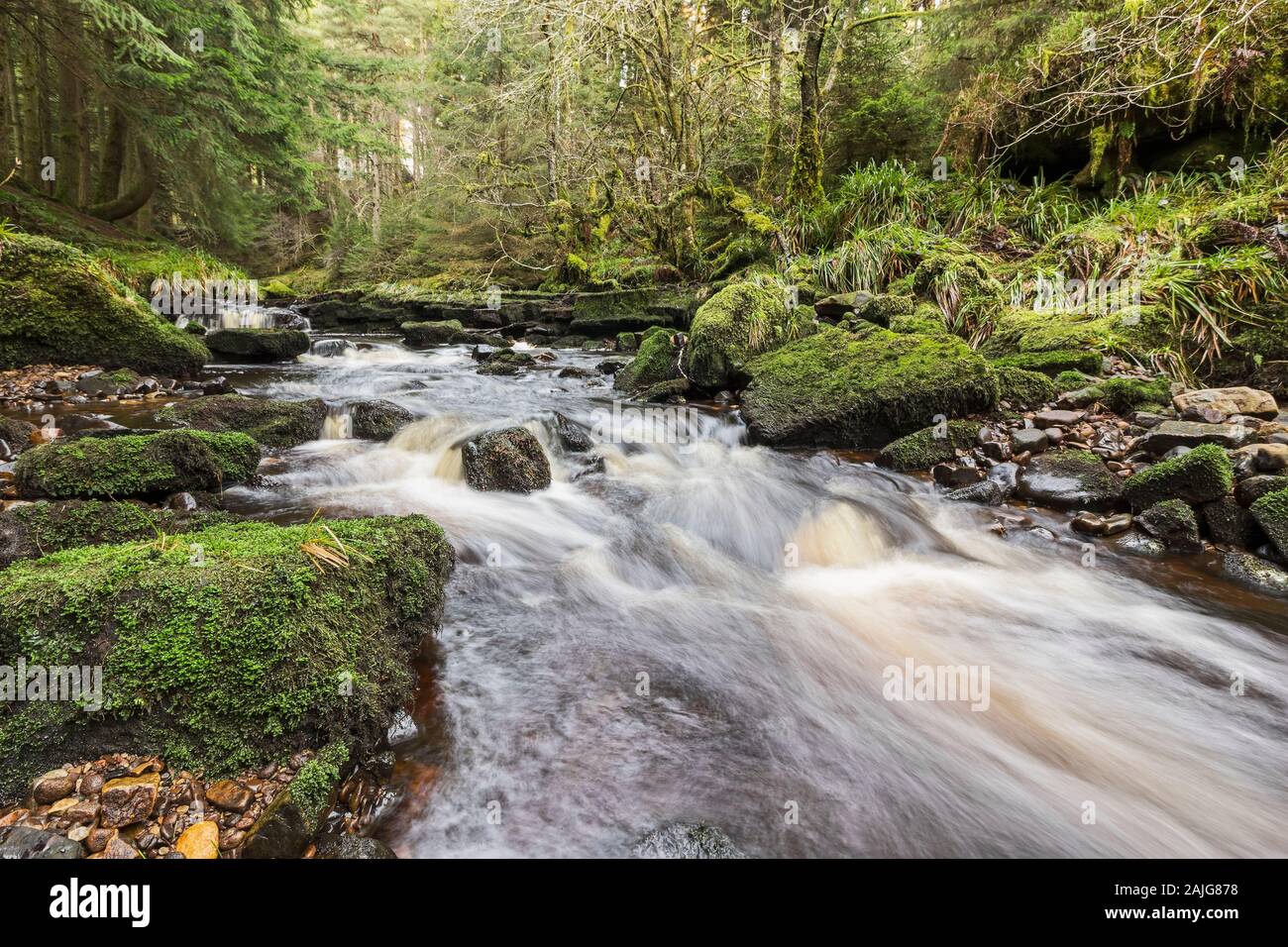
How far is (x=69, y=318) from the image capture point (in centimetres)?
710

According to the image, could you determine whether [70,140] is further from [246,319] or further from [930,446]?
[930,446]

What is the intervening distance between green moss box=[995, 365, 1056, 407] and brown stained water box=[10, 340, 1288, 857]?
1.81m

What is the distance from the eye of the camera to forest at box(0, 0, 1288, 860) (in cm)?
202

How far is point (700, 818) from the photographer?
2121 millimetres

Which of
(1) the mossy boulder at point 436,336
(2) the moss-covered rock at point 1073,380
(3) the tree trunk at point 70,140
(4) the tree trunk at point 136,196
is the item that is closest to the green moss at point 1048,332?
(2) the moss-covered rock at point 1073,380

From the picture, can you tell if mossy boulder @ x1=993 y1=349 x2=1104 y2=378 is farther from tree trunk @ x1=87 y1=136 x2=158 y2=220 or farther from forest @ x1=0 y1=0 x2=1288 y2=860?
tree trunk @ x1=87 y1=136 x2=158 y2=220

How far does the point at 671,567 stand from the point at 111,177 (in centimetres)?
1739

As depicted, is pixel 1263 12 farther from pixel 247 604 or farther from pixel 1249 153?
pixel 247 604

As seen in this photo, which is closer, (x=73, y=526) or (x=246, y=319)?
(x=73, y=526)

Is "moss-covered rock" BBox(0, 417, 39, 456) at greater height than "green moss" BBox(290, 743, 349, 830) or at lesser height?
greater

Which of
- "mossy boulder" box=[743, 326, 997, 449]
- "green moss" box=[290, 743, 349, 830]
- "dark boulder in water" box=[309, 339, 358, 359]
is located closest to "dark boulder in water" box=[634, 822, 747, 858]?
"green moss" box=[290, 743, 349, 830]

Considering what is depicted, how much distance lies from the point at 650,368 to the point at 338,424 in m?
4.16

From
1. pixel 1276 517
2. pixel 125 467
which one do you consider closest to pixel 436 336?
pixel 125 467

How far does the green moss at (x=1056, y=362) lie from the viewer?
6.56 m
